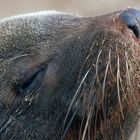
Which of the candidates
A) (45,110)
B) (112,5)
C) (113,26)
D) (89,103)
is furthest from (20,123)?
(112,5)

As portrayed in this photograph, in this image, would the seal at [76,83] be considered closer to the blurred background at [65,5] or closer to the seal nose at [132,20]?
the seal nose at [132,20]

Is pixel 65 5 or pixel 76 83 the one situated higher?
pixel 76 83

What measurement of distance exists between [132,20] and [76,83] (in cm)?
59

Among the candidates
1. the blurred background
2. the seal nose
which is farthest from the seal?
the blurred background

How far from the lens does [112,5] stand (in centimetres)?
1116

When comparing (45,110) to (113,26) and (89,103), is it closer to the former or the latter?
(89,103)

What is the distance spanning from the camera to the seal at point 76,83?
4.32 meters

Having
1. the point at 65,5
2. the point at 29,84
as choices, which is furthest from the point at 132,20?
the point at 65,5

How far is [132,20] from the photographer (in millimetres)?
4484

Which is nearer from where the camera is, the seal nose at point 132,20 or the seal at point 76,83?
the seal at point 76,83

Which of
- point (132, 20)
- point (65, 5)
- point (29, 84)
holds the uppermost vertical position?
point (132, 20)

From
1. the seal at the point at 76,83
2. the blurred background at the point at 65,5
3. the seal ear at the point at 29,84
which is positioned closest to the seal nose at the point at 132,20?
the seal at the point at 76,83

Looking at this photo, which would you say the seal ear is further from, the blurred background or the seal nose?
the blurred background

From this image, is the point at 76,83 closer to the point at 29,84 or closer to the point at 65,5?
the point at 29,84
